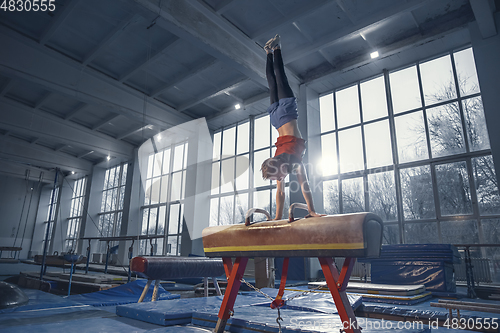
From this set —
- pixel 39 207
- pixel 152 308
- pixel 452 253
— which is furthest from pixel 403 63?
pixel 39 207

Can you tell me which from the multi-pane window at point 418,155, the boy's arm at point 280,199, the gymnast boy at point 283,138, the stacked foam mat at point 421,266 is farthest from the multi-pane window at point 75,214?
the gymnast boy at point 283,138

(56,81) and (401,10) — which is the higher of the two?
(401,10)

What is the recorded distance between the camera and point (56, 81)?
8.62 m

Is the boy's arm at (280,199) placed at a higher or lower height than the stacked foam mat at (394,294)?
higher

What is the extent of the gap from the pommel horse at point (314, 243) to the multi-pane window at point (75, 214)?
61.1 feet

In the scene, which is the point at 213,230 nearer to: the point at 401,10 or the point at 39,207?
the point at 401,10

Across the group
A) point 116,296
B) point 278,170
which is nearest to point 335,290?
point 278,170

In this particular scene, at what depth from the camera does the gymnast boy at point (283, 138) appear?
8.04 ft

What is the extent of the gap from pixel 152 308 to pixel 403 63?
899 cm

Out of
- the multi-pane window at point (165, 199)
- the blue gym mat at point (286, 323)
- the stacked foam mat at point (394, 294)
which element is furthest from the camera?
the multi-pane window at point (165, 199)

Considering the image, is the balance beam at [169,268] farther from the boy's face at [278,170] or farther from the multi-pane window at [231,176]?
the multi-pane window at [231,176]

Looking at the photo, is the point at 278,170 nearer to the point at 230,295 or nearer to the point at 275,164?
the point at 275,164

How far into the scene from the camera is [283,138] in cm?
261

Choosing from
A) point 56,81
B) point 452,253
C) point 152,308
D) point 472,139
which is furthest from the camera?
point 56,81
